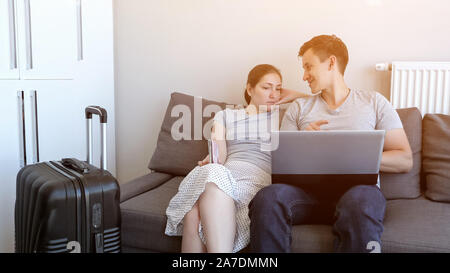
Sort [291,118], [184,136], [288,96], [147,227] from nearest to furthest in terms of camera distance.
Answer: [147,227]
[291,118]
[288,96]
[184,136]

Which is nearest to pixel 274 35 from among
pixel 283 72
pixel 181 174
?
pixel 283 72

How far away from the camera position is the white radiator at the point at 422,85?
7.02 ft

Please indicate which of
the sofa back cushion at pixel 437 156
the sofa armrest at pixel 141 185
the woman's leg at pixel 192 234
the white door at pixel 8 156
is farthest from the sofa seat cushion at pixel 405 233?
the white door at pixel 8 156

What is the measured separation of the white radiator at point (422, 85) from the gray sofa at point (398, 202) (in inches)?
7.4

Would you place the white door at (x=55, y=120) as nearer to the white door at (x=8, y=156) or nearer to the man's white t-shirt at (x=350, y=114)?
the white door at (x=8, y=156)

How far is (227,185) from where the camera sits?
5.37 feet

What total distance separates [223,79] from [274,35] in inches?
14.0

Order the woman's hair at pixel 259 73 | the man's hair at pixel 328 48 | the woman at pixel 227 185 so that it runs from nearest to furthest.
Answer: the woman at pixel 227 185
the man's hair at pixel 328 48
the woman's hair at pixel 259 73

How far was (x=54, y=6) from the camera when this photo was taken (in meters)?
2.25

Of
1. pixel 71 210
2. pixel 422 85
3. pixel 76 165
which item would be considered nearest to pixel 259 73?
pixel 422 85

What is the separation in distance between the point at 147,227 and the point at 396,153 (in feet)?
3.21

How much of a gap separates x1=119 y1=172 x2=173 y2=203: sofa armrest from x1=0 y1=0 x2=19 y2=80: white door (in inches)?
26.6

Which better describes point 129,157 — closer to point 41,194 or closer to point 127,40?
point 127,40

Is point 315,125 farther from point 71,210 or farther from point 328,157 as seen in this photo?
point 71,210
